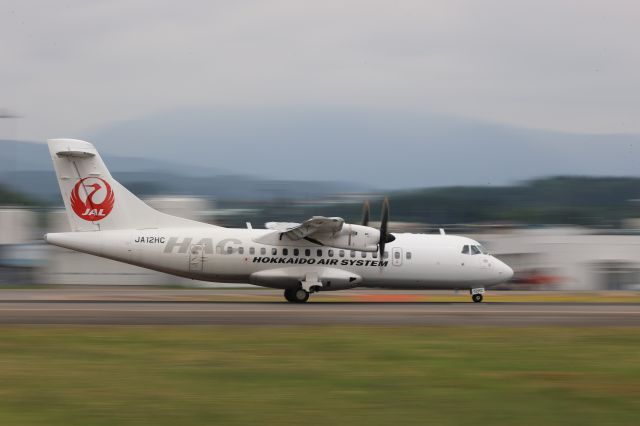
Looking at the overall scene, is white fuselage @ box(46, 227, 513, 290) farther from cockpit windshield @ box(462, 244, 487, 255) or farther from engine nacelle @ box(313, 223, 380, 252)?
engine nacelle @ box(313, 223, 380, 252)

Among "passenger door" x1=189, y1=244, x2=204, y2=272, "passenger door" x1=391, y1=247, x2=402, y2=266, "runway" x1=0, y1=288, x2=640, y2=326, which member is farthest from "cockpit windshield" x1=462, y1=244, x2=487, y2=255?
"passenger door" x1=189, y1=244, x2=204, y2=272

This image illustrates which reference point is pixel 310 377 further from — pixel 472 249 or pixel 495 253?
pixel 495 253

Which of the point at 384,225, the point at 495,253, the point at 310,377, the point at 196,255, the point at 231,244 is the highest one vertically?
the point at 495,253

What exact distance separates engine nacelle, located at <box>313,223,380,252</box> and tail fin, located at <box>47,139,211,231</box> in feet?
21.6

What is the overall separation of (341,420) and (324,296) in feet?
83.2

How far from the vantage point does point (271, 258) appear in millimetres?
29625

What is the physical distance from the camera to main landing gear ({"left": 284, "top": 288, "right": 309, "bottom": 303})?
2981 cm

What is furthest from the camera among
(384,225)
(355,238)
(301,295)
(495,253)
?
(495,253)

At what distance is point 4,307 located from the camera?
24422 millimetres

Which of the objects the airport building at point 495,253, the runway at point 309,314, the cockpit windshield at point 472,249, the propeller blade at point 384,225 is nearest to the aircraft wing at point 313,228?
the propeller blade at point 384,225

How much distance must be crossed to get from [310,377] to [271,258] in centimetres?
1660

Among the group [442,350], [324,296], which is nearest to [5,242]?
[324,296]

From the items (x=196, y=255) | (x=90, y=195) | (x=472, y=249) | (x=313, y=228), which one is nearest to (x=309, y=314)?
(x=313, y=228)

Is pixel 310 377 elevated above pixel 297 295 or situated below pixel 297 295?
below
